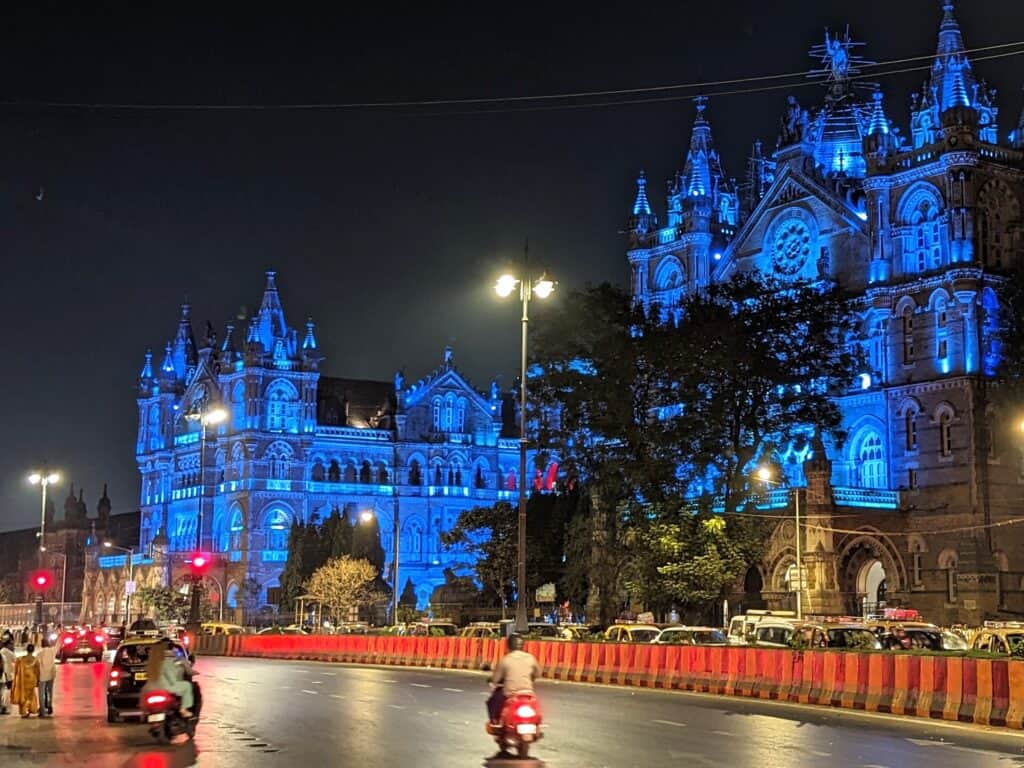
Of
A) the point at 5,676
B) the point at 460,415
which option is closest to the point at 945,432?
the point at 5,676

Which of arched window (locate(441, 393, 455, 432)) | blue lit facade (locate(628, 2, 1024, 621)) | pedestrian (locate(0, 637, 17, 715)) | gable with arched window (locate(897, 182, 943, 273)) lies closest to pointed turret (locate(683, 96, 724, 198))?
blue lit facade (locate(628, 2, 1024, 621))

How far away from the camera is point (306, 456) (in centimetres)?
10469

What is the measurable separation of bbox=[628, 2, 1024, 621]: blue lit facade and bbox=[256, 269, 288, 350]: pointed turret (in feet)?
162

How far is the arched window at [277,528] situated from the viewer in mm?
101750

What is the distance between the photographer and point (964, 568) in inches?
2264

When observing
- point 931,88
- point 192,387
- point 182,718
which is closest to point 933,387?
point 931,88

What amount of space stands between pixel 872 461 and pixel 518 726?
4844cm

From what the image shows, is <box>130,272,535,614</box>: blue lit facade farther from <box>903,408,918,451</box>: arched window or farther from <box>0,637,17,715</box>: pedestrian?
<box>0,637,17,715</box>: pedestrian

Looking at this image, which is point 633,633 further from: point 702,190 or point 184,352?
point 184,352

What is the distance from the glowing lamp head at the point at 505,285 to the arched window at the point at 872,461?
32.7 m

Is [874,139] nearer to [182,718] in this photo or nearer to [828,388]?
[828,388]

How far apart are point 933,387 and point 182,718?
150ft

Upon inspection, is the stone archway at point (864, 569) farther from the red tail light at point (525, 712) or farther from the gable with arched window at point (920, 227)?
the red tail light at point (525, 712)

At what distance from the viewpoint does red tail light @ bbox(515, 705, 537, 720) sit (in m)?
17.9
